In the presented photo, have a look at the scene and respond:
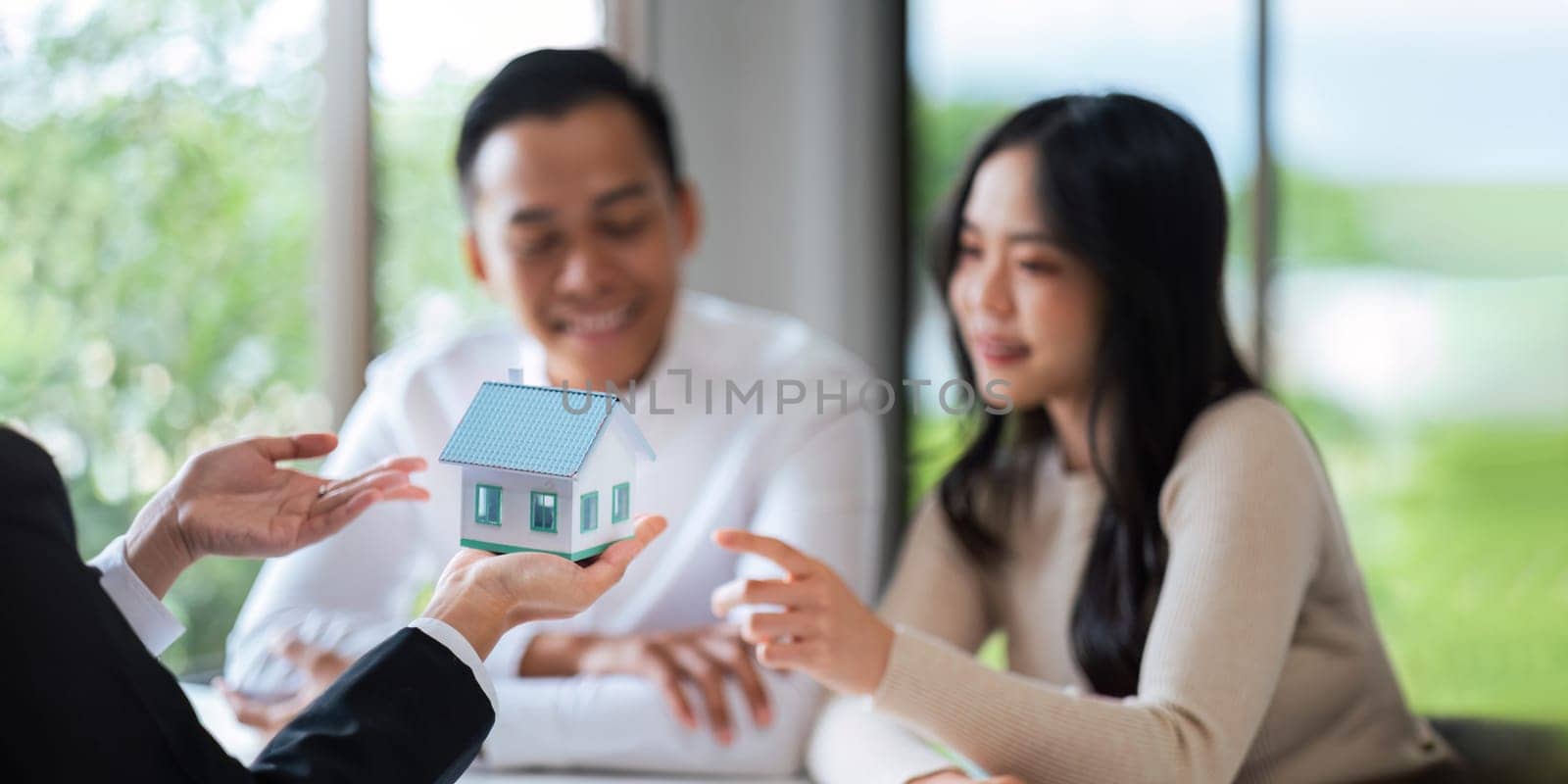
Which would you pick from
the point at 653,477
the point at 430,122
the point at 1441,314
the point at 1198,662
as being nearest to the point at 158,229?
the point at 430,122

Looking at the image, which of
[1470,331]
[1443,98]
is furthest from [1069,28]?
[1470,331]

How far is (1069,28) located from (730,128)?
2.45 ft

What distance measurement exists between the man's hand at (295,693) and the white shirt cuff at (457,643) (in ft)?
1.42

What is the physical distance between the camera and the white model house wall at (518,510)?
83cm

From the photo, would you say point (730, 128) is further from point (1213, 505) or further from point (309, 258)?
point (1213, 505)

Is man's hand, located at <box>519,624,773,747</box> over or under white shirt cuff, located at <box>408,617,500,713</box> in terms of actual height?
under

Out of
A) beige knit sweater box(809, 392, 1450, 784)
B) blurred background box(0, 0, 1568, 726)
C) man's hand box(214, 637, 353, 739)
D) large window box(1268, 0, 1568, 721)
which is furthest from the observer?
large window box(1268, 0, 1568, 721)

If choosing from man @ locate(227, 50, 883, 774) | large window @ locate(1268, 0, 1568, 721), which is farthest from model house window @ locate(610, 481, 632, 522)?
large window @ locate(1268, 0, 1568, 721)

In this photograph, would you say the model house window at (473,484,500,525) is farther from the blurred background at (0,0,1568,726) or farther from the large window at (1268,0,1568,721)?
the large window at (1268,0,1568,721)

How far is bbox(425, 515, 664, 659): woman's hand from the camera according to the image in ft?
2.65

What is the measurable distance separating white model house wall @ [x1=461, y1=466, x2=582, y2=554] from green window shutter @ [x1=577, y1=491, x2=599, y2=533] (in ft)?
0.04

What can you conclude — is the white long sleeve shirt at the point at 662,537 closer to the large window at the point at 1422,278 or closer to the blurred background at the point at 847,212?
the blurred background at the point at 847,212

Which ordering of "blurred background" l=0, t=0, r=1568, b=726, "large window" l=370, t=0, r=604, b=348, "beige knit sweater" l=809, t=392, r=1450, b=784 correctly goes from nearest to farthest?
"beige knit sweater" l=809, t=392, r=1450, b=784 → "large window" l=370, t=0, r=604, b=348 → "blurred background" l=0, t=0, r=1568, b=726

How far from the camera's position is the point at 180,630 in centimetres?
89
